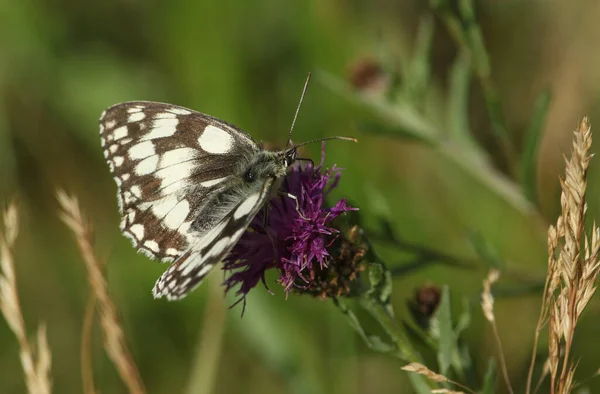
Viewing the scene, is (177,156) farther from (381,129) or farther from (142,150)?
(381,129)

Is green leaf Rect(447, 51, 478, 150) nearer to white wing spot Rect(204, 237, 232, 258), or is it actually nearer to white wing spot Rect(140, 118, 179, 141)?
white wing spot Rect(140, 118, 179, 141)

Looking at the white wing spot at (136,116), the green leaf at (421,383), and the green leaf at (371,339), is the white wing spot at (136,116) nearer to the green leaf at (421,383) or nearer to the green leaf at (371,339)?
the green leaf at (371,339)

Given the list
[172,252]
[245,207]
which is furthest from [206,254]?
[172,252]

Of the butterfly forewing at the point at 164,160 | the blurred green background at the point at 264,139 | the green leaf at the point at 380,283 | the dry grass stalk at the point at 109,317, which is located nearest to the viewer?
the green leaf at the point at 380,283

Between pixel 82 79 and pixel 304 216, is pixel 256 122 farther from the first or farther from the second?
pixel 304 216

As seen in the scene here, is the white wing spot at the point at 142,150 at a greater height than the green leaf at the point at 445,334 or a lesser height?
greater

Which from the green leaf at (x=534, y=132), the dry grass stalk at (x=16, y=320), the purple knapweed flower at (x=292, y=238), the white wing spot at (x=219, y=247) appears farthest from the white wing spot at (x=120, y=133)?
the green leaf at (x=534, y=132)

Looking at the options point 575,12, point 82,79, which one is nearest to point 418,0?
point 575,12

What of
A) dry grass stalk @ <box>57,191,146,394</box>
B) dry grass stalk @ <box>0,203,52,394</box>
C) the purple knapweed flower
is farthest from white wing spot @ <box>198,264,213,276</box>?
dry grass stalk @ <box>0,203,52,394</box>
